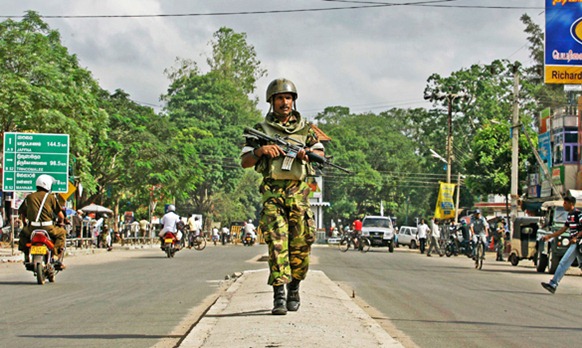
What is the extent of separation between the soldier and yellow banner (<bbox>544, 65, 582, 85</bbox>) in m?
16.5

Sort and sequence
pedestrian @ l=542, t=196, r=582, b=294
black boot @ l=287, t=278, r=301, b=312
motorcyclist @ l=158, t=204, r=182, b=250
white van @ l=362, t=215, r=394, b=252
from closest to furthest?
black boot @ l=287, t=278, r=301, b=312 → pedestrian @ l=542, t=196, r=582, b=294 → motorcyclist @ l=158, t=204, r=182, b=250 → white van @ l=362, t=215, r=394, b=252

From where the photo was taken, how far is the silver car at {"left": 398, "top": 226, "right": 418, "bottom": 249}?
2399 inches

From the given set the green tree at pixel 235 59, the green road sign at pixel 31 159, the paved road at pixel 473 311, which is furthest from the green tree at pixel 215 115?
the paved road at pixel 473 311

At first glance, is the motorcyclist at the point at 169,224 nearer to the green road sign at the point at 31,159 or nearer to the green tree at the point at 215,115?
the green road sign at the point at 31,159

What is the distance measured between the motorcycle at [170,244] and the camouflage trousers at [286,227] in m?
21.0

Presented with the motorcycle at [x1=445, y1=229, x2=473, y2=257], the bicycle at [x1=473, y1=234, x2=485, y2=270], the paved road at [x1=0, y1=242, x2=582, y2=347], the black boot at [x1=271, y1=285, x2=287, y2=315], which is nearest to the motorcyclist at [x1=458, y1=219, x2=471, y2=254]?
the motorcycle at [x1=445, y1=229, x2=473, y2=257]

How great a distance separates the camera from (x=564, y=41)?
2250 centimetres

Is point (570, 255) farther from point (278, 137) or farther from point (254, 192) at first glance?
point (254, 192)

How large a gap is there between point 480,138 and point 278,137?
174 feet

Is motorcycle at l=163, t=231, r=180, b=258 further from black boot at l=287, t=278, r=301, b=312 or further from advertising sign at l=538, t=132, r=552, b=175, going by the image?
advertising sign at l=538, t=132, r=552, b=175

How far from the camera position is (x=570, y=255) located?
46.1 feet

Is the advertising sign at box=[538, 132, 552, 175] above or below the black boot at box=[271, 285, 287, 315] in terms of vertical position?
above

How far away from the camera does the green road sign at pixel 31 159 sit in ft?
93.2

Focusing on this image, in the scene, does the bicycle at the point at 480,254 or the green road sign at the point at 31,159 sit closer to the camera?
the bicycle at the point at 480,254
